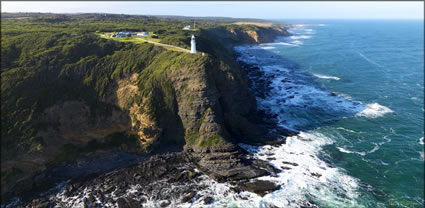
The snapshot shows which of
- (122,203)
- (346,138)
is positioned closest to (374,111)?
(346,138)

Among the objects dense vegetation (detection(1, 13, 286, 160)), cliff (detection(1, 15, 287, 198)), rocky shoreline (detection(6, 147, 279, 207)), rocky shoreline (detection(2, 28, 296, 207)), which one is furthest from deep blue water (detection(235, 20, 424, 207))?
dense vegetation (detection(1, 13, 286, 160))

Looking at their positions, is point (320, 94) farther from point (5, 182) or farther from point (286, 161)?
point (5, 182)

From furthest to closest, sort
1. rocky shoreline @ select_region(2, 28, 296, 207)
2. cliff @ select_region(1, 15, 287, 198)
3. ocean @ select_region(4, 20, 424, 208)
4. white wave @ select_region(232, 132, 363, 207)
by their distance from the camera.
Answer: cliff @ select_region(1, 15, 287, 198), ocean @ select_region(4, 20, 424, 208), rocky shoreline @ select_region(2, 28, 296, 207), white wave @ select_region(232, 132, 363, 207)

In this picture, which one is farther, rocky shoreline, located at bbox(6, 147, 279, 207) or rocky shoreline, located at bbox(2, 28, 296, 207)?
rocky shoreline, located at bbox(2, 28, 296, 207)

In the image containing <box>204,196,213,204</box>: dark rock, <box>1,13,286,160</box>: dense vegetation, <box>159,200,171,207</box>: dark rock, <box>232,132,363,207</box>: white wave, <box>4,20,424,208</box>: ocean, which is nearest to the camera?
<box>159,200,171,207</box>: dark rock

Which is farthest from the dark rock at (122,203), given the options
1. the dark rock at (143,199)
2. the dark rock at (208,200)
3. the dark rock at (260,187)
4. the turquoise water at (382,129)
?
the turquoise water at (382,129)

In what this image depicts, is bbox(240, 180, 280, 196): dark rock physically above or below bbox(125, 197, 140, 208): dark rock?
above

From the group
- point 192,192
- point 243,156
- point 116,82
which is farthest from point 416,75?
point 116,82

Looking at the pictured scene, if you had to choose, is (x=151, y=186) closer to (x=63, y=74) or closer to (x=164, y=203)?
(x=164, y=203)

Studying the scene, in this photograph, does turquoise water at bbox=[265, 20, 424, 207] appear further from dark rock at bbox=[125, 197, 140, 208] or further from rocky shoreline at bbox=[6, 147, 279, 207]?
dark rock at bbox=[125, 197, 140, 208]
